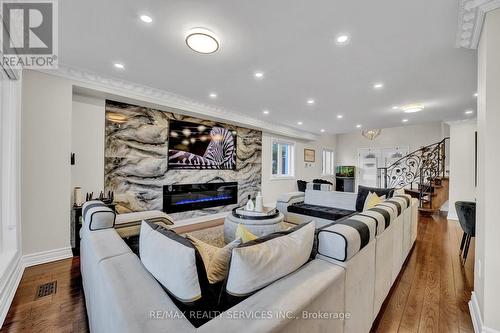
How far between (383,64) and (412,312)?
2.81m

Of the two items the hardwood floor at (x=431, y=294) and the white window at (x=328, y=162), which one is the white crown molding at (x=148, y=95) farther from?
the white window at (x=328, y=162)

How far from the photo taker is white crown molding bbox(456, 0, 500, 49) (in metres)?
1.61

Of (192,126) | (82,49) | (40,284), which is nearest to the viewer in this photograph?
(40,284)

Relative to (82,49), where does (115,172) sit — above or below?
below

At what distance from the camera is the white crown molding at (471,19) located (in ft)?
5.29

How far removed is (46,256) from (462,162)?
26.7 ft

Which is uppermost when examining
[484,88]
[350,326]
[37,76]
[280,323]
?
[37,76]

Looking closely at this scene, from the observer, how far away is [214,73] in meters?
3.14

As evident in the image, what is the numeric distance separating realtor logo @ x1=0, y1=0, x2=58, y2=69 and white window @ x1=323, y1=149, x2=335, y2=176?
8.86 meters

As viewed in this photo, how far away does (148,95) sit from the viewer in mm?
3814

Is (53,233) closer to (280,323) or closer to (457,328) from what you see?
(280,323)

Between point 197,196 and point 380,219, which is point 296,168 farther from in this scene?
point 380,219

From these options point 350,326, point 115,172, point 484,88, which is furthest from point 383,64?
point 115,172

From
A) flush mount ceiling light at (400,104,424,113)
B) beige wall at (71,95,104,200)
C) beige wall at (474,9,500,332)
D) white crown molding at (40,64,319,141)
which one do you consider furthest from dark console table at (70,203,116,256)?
flush mount ceiling light at (400,104,424,113)
